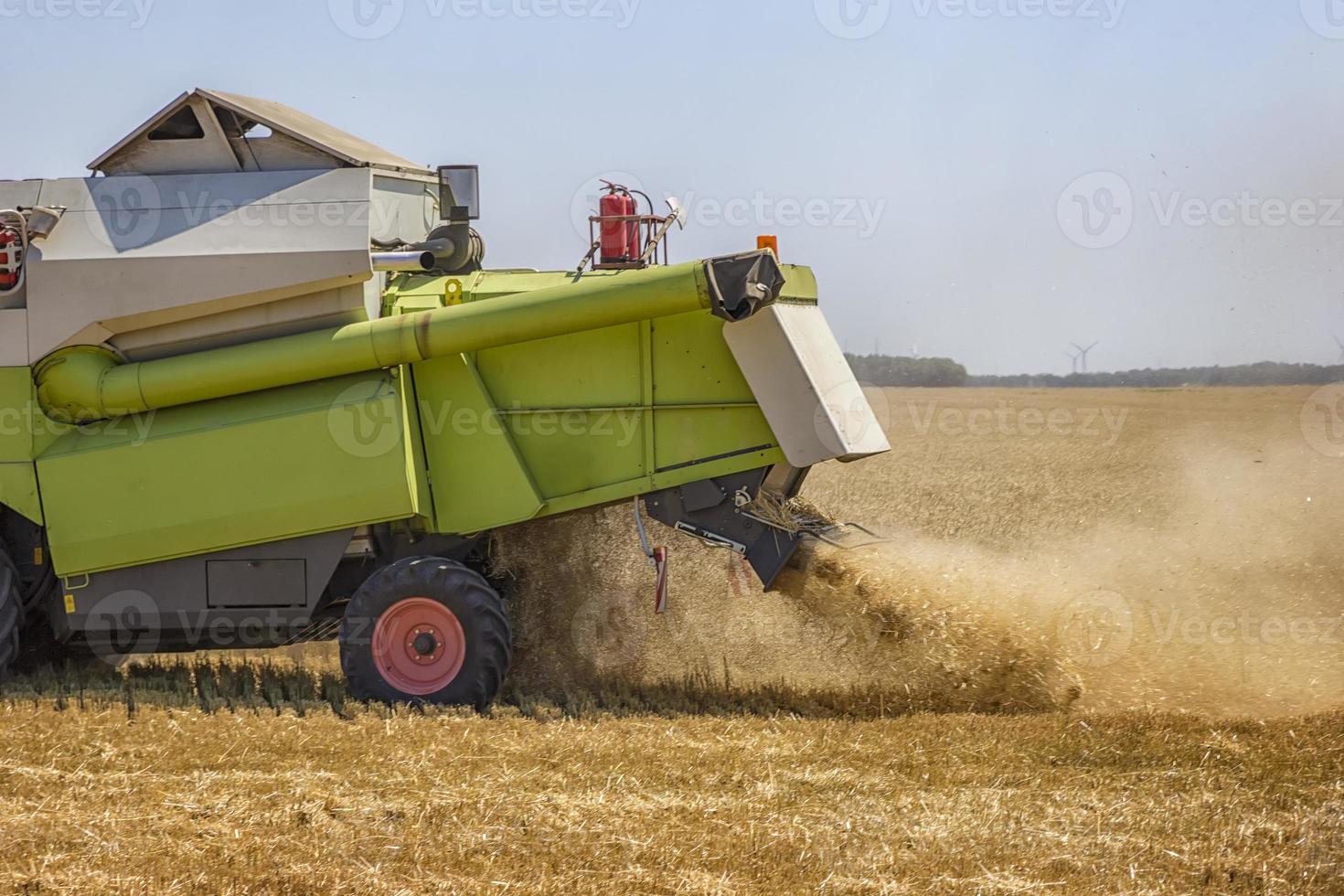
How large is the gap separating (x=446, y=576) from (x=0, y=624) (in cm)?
283

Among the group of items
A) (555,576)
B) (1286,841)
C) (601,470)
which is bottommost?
(1286,841)

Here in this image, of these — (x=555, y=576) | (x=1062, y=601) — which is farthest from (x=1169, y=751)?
(x=555, y=576)

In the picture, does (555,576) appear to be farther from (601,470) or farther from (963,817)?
(963,817)

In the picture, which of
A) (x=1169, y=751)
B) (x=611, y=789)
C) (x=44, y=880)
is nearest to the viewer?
(x=44, y=880)

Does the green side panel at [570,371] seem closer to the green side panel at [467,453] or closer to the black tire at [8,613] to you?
the green side panel at [467,453]

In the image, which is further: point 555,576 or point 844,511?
point 844,511

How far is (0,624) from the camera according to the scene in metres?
8.91

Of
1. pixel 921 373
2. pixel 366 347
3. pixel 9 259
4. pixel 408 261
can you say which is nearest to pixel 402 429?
pixel 366 347

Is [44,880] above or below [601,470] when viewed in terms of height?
below

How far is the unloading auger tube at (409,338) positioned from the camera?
832 cm

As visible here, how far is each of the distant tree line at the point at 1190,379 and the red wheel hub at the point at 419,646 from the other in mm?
21438

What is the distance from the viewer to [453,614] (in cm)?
848

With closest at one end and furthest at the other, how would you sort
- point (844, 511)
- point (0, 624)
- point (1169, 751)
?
point (1169, 751) < point (0, 624) < point (844, 511)

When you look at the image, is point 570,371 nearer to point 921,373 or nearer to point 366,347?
point 366,347
